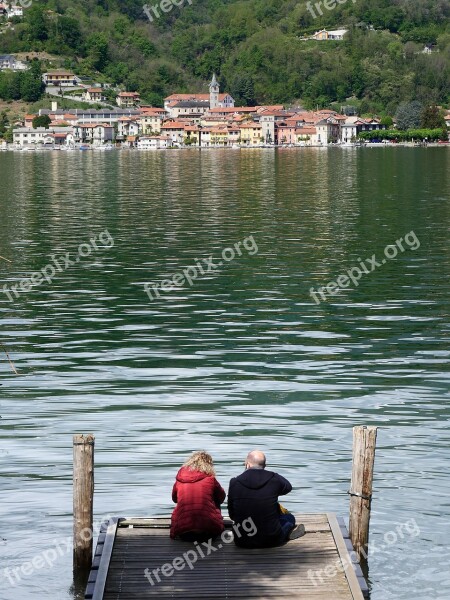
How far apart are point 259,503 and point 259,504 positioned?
0.4 inches

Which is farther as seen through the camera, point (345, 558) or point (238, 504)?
point (238, 504)

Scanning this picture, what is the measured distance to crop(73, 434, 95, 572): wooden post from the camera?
1298 centimetres

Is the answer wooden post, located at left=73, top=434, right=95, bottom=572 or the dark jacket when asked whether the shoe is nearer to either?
the dark jacket

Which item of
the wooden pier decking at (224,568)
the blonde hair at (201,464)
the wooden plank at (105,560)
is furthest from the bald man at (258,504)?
the wooden plank at (105,560)

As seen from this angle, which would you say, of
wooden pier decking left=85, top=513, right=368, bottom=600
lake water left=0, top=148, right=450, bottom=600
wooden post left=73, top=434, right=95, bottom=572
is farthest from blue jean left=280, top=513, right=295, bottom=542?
wooden post left=73, top=434, right=95, bottom=572

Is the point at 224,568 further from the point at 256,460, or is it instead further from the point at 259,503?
the point at 256,460

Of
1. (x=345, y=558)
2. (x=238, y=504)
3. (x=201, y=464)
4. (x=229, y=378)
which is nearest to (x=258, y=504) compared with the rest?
(x=238, y=504)

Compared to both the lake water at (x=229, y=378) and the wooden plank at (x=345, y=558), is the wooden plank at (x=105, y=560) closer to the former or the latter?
the lake water at (x=229, y=378)

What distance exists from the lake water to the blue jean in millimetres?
1180

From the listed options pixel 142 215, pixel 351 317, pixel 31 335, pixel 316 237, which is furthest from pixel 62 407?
pixel 142 215

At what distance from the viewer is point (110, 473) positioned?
17250 mm

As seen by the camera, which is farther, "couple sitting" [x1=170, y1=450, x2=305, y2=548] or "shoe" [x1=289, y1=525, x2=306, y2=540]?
"shoe" [x1=289, y1=525, x2=306, y2=540]

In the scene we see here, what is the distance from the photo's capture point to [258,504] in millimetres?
13359

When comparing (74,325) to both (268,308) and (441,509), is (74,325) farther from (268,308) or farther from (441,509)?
(441,509)
